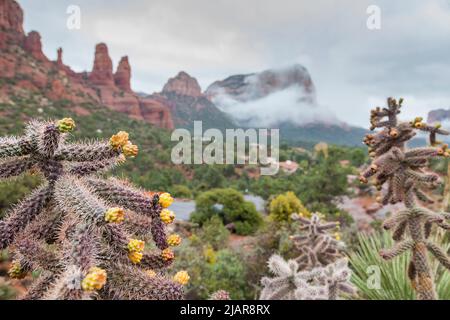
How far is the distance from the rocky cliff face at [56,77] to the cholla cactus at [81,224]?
5467cm

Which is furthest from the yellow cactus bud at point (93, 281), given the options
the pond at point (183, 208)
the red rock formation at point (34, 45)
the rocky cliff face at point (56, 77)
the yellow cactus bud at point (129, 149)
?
the red rock formation at point (34, 45)

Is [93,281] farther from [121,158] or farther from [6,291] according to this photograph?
[6,291]

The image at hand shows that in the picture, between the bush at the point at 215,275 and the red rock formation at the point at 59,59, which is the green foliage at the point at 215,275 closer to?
the bush at the point at 215,275

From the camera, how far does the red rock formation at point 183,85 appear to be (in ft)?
528

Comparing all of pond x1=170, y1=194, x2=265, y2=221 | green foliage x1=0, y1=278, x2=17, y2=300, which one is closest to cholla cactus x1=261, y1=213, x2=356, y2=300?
green foliage x1=0, y1=278, x2=17, y2=300

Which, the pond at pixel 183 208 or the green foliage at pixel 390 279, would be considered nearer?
the green foliage at pixel 390 279

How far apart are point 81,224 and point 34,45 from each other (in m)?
89.9

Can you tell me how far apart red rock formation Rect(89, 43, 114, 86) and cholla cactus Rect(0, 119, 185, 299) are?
107m

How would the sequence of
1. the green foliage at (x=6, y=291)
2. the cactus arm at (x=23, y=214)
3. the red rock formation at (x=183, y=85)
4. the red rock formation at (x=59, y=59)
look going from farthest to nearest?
the red rock formation at (x=183, y=85) → the red rock formation at (x=59, y=59) → the green foliage at (x=6, y=291) → the cactus arm at (x=23, y=214)

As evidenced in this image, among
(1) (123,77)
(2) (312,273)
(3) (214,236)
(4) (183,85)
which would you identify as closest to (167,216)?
(2) (312,273)

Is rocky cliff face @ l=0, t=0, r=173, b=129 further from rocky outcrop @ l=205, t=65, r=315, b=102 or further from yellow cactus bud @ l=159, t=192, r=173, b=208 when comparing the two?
yellow cactus bud @ l=159, t=192, r=173, b=208

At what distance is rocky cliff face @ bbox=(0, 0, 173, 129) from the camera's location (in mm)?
59994
